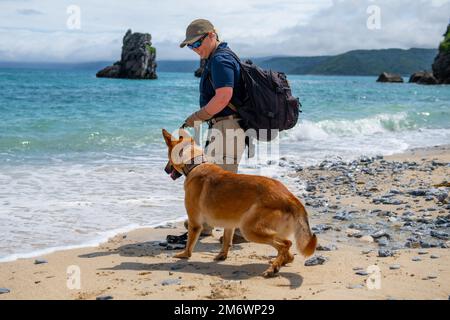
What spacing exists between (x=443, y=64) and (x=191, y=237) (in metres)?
92.3

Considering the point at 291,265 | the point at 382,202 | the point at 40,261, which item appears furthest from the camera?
the point at 382,202

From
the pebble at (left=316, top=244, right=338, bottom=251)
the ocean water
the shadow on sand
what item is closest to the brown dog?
the shadow on sand

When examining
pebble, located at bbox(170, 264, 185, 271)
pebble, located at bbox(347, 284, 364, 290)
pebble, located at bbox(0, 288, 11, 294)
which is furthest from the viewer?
pebble, located at bbox(170, 264, 185, 271)

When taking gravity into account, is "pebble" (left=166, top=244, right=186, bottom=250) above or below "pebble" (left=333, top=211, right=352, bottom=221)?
below

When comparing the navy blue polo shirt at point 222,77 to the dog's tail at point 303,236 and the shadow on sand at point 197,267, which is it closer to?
the dog's tail at point 303,236

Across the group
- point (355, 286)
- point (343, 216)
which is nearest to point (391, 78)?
point (343, 216)

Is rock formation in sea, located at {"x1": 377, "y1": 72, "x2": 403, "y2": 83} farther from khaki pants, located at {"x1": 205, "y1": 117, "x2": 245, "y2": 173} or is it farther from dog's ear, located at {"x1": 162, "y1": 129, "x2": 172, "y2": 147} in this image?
dog's ear, located at {"x1": 162, "y1": 129, "x2": 172, "y2": 147}

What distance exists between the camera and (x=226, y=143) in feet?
20.1

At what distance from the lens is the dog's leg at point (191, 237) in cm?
569

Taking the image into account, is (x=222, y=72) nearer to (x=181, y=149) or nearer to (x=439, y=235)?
(x=181, y=149)

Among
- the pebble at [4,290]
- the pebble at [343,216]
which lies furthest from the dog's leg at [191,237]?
the pebble at [343,216]

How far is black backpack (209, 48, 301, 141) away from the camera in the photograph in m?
5.73

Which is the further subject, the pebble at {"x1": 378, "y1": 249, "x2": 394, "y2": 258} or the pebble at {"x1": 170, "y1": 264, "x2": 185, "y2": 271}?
the pebble at {"x1": 378, "y1": 249, "x2": 394, "y2": 258}

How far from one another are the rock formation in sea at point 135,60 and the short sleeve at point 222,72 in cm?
9698
